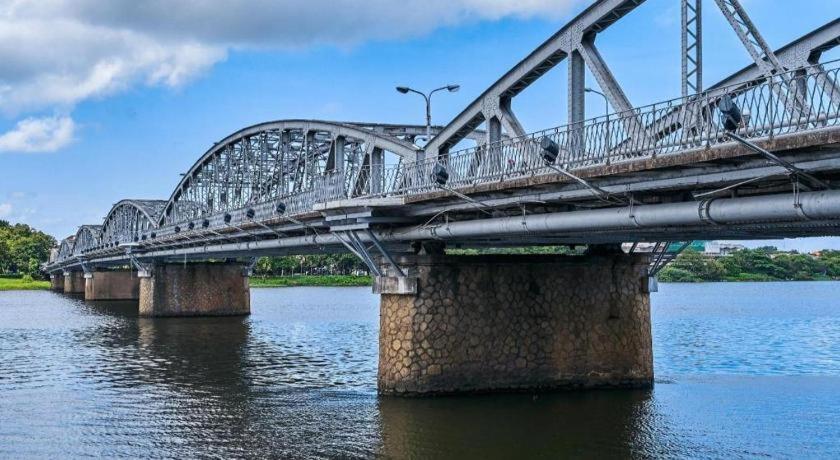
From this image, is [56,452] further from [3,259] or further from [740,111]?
[3,259]

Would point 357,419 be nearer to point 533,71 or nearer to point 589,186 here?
point 589,186

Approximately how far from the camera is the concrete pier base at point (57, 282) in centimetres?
14895

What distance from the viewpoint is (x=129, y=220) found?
99812mm

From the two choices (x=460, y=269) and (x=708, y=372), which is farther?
(x=708, y=372)

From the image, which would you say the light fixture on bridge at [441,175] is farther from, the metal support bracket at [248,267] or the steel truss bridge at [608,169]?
the metal support bracket at [248,267]

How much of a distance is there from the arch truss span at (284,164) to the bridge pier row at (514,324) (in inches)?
193

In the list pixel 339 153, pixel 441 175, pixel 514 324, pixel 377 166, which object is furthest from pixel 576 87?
pixel 339 153

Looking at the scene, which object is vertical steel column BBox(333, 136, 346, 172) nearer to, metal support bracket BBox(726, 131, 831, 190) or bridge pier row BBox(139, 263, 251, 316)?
metal support bracket BBox(726, 131, 831, 190)

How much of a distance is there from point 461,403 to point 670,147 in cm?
1026

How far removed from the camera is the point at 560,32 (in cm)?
2188

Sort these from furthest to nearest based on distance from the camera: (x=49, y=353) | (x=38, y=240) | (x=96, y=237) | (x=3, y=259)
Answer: (x=38, y=240)
(x=3, y=259)
(x=96, y=237)
(x=49, y=353)

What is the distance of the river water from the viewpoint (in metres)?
20.1

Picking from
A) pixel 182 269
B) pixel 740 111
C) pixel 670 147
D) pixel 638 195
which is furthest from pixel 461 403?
pixel 182 269

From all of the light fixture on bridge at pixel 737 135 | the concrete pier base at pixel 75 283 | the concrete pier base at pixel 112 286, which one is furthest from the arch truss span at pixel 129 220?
the light fixture on bridge at pixel 737 135
